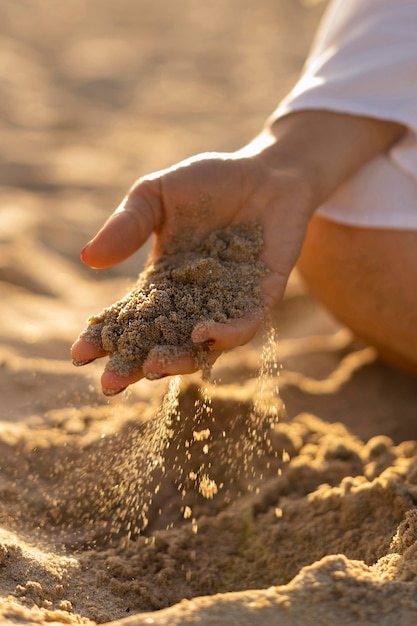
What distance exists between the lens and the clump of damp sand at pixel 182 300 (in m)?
1.39

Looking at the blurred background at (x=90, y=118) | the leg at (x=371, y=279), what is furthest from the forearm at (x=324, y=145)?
the blurred background at (x=90, y=118)

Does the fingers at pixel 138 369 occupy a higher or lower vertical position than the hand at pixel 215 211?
lower

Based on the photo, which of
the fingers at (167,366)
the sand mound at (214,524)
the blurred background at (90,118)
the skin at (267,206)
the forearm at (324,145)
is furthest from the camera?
the blurred background at (90,118)

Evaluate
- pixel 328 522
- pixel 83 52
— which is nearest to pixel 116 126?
pixel 83 52

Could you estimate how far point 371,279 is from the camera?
1.95 m

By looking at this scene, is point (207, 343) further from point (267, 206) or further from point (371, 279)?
point (371, 279)

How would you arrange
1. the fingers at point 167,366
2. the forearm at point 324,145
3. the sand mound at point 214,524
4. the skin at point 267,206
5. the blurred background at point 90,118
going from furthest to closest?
the blurred background at point 90,118, the forearm at point 324,145, the skin at point 267,206, the fingers at point 167,366, the sand mound at point 214,524

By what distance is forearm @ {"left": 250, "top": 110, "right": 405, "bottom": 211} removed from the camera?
1828mm

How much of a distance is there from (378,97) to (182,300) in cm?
91

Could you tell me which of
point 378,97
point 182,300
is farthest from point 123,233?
point 378,97

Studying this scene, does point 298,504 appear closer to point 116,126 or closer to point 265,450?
point 265,450

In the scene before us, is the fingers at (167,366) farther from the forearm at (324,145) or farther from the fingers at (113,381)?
the forearm at (324,145)

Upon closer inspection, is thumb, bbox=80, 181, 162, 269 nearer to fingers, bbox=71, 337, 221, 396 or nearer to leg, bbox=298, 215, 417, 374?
fingers, bbox=71, 337, 221, 396

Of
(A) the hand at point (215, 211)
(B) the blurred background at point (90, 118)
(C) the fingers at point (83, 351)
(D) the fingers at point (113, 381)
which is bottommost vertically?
(B) the blurred background at point (90, 118)
